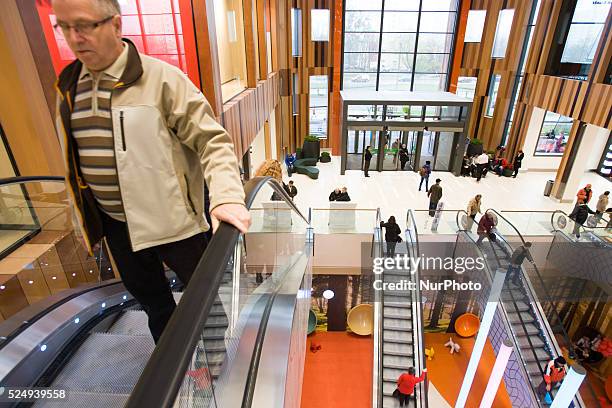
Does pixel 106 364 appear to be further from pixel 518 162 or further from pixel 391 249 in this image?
pixel 518 162

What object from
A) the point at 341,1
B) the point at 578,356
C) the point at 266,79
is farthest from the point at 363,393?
the point at 341,1

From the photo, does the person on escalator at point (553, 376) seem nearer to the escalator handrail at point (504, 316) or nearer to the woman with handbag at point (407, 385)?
the escalator handrail at point (504, 316)

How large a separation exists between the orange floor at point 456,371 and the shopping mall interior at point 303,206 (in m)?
0.08

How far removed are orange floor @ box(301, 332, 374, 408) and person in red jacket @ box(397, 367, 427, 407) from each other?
7.15 feet

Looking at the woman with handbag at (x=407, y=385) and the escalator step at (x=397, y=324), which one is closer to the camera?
the woman with handbag at (x=407, y=385)

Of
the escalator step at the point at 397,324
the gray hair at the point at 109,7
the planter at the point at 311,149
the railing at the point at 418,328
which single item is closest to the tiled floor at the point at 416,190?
the planter at the point at 311,149

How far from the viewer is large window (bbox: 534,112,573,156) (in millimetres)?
16406

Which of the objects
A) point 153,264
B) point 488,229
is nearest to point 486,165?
point 488,229

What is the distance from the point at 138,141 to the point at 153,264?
84 cm

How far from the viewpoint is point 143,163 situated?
1.43m

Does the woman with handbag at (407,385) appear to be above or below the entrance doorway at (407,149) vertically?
below

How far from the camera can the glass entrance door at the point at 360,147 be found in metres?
16.9

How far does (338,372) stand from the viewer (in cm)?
1027

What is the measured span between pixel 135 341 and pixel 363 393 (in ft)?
27.9
